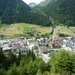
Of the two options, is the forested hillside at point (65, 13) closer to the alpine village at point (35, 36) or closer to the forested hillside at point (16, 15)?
the alpine village at point (35, 36)

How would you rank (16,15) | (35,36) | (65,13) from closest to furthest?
(35,36), (16,15), (65,13)

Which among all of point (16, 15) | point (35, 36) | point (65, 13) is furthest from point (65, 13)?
point (35, 36)

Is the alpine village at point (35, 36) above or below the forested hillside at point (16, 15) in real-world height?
below

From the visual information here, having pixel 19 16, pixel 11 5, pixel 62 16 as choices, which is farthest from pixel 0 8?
pixel 62 16

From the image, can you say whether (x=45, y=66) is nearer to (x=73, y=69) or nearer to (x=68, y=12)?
(x=73, y=69)

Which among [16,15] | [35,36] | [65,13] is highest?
[65,13]

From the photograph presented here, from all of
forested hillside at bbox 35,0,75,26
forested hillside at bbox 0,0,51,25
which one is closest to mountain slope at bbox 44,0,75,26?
forested hillside at bbox 35,0,75,26

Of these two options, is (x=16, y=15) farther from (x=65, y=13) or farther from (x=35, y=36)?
(x=35, y=36)

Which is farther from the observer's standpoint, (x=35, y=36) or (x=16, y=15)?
(x=16, y=15)

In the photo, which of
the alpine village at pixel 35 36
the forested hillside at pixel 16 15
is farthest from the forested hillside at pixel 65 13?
the forested hillside at pixel 16 15

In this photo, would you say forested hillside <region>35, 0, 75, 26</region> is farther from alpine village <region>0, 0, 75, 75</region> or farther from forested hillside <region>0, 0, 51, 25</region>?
forested hillside <region>0, 0, 51, 25</region>
